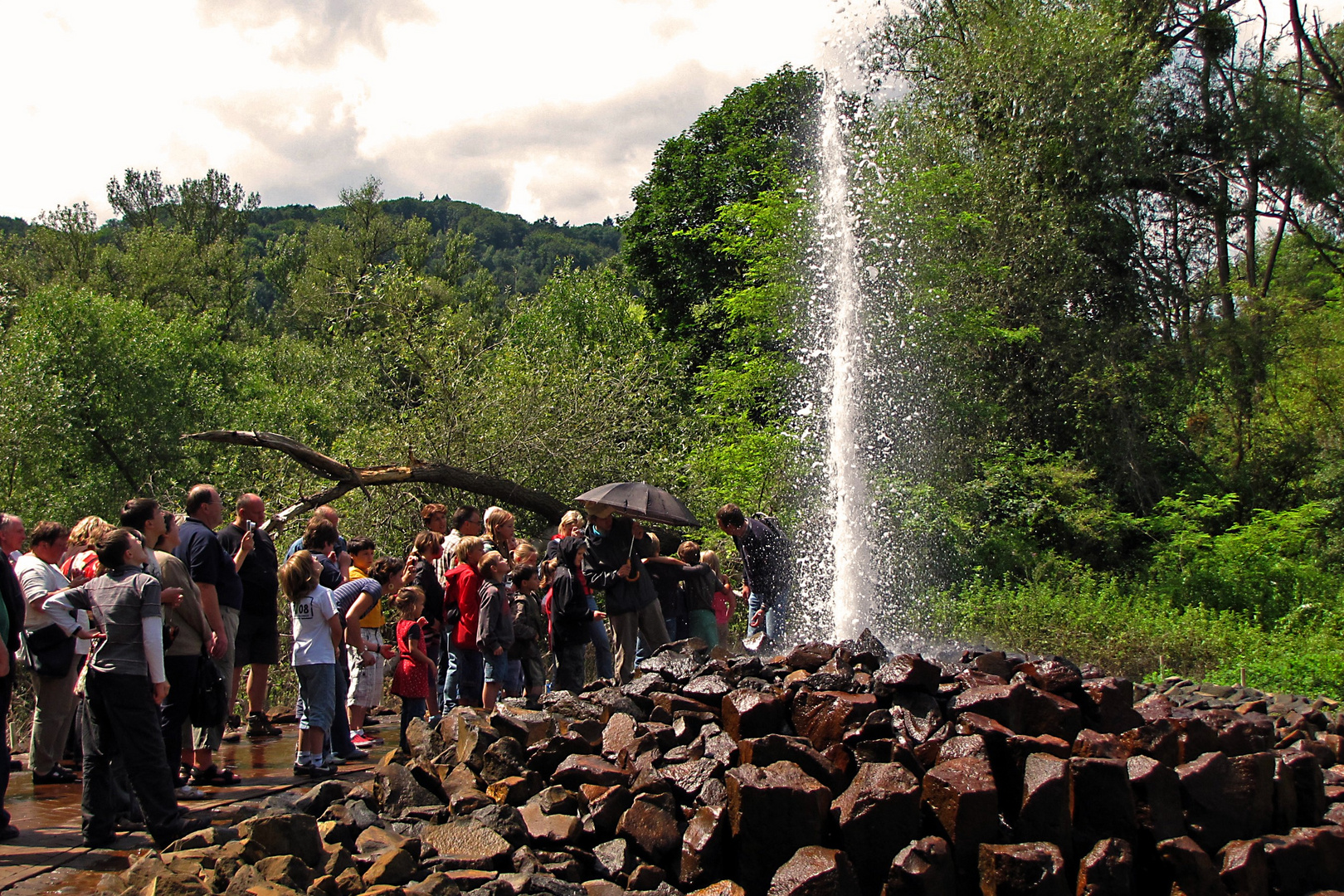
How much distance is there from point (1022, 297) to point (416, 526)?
12848 mm

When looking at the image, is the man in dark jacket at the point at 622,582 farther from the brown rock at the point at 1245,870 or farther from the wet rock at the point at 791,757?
the brown rock at the point at 1245,870

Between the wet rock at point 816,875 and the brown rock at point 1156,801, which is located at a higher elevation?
the brown rock at point 1156,801

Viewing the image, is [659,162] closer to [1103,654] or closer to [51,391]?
[51,391]

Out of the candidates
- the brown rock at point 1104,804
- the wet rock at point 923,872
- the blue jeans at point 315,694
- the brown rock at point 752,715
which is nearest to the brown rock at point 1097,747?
the brown rock at point 1104,804

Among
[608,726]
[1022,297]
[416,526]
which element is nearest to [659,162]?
[1022,297]

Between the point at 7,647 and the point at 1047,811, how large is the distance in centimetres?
577

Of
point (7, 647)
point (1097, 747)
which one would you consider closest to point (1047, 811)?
point (1097, 747)

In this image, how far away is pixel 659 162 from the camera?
2897cm

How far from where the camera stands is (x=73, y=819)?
5.94 m

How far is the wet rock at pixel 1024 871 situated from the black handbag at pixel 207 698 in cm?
463

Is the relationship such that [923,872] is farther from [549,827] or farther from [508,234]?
[508,234]

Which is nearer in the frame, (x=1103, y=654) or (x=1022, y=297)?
(x=1103, y=654)

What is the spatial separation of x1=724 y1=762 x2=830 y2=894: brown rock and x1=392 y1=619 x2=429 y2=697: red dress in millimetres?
3592

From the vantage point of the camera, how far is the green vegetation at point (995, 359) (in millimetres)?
16438
